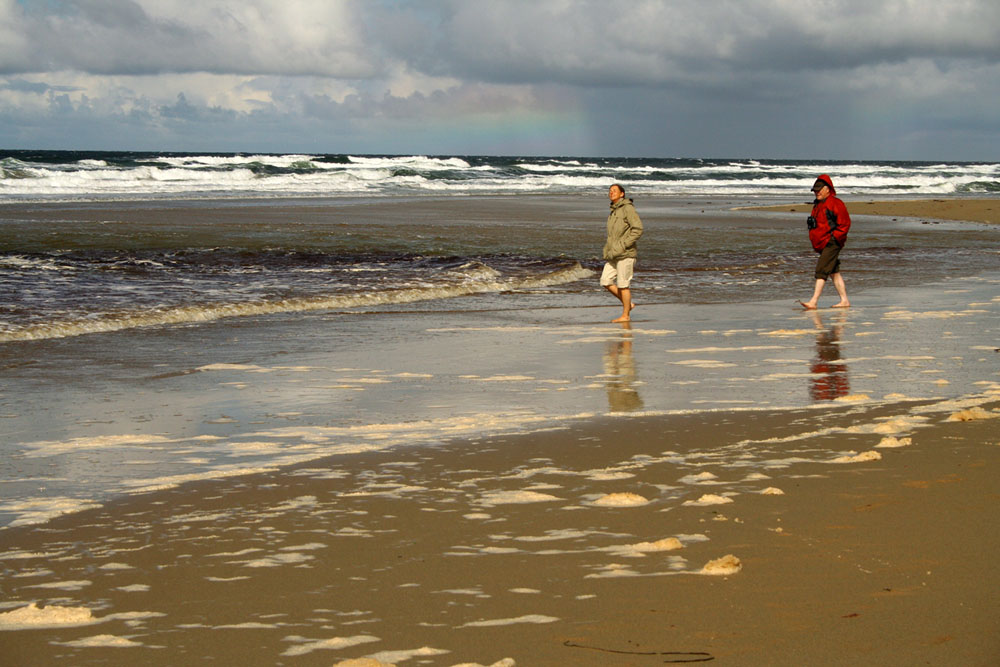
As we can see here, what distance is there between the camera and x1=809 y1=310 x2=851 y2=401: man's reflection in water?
664cm

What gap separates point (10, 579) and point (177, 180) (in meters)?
51.1

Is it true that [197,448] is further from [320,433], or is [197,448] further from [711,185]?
[711,185]

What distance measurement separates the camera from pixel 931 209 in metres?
33.6

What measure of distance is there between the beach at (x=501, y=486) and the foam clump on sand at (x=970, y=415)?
25 millimetres

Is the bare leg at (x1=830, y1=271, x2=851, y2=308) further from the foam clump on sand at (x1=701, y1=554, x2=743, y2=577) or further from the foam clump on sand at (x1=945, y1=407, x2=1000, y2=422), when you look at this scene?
the foam clump on sand at (x1=701, y1=554, x2=743, y2=577)

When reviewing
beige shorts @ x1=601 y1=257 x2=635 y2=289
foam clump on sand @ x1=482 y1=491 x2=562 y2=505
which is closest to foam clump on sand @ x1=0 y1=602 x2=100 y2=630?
foam clump on sand @ x1=482 y1=491 x2=562 y2=505

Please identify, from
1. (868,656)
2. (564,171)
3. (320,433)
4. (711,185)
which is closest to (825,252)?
(320,433)

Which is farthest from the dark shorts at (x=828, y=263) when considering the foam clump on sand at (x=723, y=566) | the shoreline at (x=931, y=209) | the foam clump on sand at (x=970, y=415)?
the shoreline at (x=931, y=209)

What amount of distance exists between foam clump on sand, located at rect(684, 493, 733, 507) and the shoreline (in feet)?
88.4

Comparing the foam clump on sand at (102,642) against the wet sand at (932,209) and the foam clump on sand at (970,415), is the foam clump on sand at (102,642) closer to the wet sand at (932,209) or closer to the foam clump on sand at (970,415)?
the foam clump on sand at (970,415)

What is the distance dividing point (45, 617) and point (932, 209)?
3441cm

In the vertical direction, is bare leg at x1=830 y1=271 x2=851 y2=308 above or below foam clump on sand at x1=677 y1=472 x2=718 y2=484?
above

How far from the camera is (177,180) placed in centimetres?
5175

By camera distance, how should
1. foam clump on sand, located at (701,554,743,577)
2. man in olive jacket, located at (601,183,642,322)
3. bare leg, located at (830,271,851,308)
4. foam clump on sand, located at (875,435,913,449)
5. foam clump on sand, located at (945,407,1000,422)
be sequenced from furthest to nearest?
bare leg, located at (830,271,851,308) → man in olive jacket, located at (601,183,642,322) → foam clump on sand, located at (945,407,1000,422) → foam clump on sand, located at (875,435,913,449) → foam clump on sand, located at (701,554,743,577)
